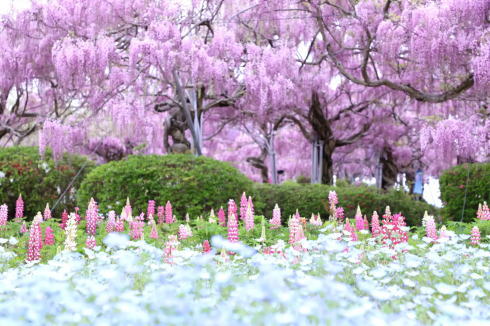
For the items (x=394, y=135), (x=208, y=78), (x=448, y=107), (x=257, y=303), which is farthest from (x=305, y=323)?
(x=394, y=135)

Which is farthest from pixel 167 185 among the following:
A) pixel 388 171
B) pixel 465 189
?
pixel 388 171

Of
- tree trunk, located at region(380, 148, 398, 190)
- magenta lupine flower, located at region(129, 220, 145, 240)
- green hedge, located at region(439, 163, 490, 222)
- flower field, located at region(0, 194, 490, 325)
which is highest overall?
flower field, located at region(0, 194, 490, 325)

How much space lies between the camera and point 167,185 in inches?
323

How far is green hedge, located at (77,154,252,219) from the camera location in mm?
8141

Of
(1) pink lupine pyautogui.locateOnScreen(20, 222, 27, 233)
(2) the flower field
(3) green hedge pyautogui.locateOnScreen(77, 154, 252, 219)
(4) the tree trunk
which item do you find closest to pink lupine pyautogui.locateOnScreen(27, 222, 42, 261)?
(2) the flower field

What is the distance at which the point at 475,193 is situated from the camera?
30.8 ft

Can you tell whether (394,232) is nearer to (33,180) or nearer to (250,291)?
(250,291)

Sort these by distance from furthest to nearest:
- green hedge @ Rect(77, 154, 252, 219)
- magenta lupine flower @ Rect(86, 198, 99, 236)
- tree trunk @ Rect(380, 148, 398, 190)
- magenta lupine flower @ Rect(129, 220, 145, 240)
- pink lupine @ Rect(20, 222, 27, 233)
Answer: tree trunk @ Rect(380, 148, 398, 190)
green hedge @ Rect(77, 154, 252, 219)
pink lupine @ Rect(20, 222, 27, 233)
magenta lupine flower @ Rect(86, 198, 99, 236)
magenta lupine flower @ Rect(129, 220, 145, 240)

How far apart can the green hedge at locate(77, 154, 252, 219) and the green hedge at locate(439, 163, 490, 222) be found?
3724 mm

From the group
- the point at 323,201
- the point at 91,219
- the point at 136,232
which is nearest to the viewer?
the point at 136,232

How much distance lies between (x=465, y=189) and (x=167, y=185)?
5.10m

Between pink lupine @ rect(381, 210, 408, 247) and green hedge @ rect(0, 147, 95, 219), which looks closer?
pink lupine @ rect(381, 210, 408, 247)

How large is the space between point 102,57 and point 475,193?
7.11 m

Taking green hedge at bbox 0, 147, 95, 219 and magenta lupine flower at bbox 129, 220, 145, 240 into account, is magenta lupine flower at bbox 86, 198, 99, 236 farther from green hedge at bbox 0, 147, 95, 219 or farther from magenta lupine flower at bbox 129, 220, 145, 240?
green hedge at bbox 0, 147, 95, 219
